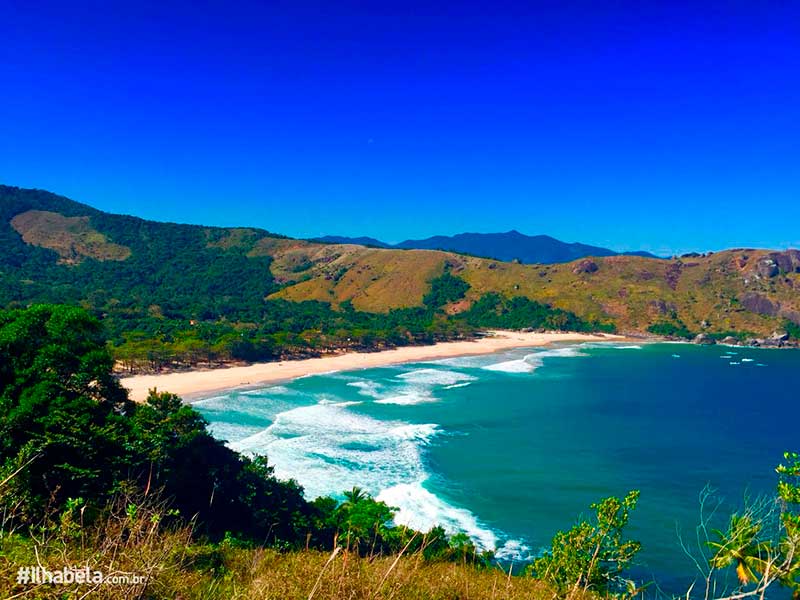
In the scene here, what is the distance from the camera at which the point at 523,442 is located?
44.5 meters

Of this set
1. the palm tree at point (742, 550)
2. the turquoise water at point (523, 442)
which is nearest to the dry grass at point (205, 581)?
the palm tree at point (742, 550)

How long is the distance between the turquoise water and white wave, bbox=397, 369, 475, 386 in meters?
0.30

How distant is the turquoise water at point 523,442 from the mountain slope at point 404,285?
53.1 meters

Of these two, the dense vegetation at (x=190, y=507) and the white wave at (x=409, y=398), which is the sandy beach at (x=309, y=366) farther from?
the dense vegetation at (x=190, y=507)

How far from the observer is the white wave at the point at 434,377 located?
70012 mm

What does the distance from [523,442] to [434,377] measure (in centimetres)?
3026

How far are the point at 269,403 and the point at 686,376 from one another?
66.2 metres

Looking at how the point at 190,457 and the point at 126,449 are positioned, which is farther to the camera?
the point at 190,457

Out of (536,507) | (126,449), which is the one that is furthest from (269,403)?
(126,449)

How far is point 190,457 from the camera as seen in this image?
71.7 feet

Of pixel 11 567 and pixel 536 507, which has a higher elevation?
pixel 11 567

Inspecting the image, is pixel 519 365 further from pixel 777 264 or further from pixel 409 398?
pixel 777 264

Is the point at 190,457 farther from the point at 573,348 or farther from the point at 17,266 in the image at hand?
the point at 17,266

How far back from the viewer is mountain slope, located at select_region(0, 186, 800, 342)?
431ft
